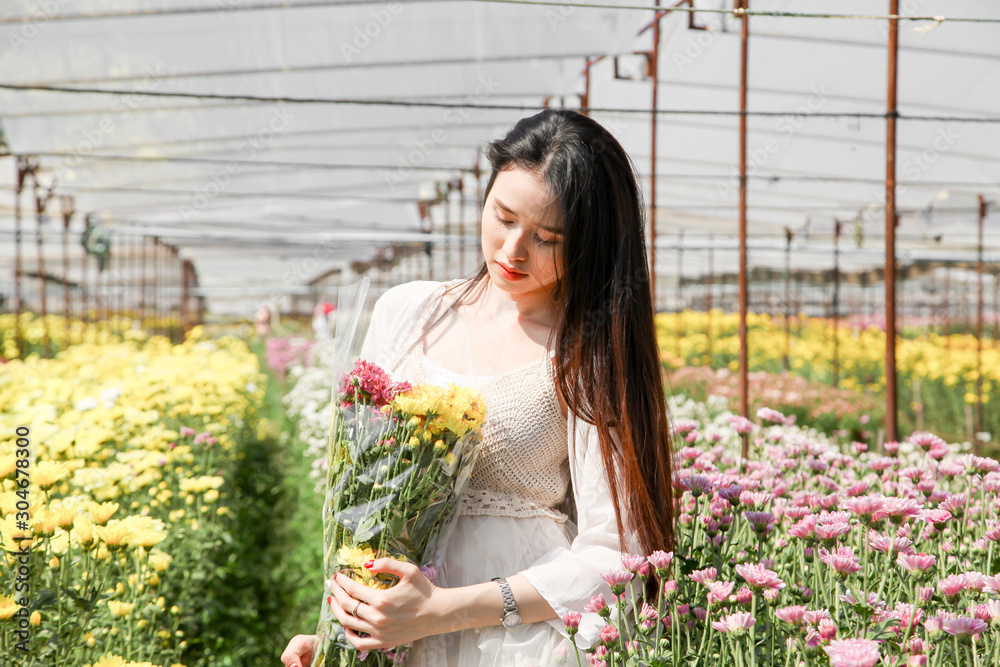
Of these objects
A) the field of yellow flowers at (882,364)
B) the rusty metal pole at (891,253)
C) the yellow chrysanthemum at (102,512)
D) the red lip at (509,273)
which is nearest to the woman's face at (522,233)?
the red lip at (509,273)

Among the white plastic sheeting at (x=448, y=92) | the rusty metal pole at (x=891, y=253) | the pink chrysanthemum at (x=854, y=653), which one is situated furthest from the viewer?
the white plastic sheeting at (x=448, y=92)

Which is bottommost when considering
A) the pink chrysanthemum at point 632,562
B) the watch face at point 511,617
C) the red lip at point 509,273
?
the watch face at point 511,617

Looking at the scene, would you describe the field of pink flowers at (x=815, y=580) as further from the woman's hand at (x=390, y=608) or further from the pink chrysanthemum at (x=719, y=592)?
the woman's hand at (x=390, y=608)

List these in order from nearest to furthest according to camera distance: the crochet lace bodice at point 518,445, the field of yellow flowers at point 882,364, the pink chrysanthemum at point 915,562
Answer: the pink chrysanthemum at point 915,562
the crochet lace bodice at point 518,445
the field of yellow flowers at point 882,364

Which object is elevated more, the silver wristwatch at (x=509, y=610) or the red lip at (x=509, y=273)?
the red lip at (x=509, y=273)

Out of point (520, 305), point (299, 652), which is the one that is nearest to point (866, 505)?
point (520, 305)

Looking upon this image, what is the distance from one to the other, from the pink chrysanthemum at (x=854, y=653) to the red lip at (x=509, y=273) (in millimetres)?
A: 633

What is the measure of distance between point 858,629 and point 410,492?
630mm

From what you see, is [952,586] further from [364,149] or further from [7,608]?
[364,149]

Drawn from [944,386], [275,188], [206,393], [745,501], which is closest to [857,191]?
[944,386]

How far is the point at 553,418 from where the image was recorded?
1.12m

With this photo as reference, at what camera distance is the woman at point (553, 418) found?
99 cm

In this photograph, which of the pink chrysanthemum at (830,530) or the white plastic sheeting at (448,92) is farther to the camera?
the white plastic sheeting at (448,92)

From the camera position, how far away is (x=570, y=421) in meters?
1.10
